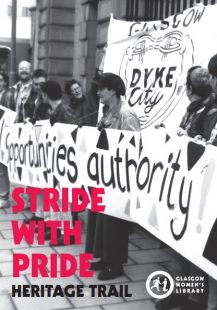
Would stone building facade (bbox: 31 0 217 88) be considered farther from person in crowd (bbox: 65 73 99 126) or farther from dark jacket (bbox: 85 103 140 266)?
dark jacket (bbox: 85 103 140 266)

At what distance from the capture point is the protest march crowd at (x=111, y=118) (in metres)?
3.93

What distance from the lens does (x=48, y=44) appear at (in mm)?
13461

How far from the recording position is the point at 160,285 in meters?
4.48

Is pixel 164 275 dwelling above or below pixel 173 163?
below

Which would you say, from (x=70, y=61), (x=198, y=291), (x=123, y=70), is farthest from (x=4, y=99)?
(x=70, y=61)

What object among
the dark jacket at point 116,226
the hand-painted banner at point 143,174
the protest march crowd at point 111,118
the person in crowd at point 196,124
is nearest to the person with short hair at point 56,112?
the protest march crowd at point 111,118

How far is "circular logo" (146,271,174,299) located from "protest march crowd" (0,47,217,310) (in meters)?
0.09

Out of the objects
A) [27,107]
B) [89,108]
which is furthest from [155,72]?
[27,107]

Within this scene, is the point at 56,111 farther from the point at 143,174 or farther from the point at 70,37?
the point at 70,37

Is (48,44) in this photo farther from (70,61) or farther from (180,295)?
(180,295)

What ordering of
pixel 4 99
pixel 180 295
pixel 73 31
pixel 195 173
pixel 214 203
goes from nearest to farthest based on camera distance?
pixel 214 203 → pixel 195 173 → pixel 180 295 → pixel 4 99 → pixel 73 31

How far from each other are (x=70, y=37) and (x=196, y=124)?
947 cm

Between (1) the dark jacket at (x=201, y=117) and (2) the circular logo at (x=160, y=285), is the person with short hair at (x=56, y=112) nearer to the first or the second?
(2) the circular logo at (x=160, y=285)

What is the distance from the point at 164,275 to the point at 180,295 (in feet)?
1.49
